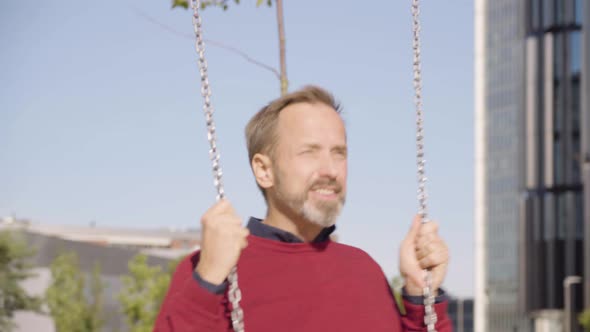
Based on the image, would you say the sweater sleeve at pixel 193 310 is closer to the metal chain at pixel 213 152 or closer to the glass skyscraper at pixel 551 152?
the metal chain at pixel 213 152

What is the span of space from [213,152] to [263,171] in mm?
280

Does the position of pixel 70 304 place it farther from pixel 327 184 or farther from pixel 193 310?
pixel 193 310

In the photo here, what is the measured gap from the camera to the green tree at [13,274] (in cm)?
3900

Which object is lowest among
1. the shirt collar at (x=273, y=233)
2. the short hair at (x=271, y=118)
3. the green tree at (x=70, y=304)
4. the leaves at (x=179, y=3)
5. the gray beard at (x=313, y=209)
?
the green tree at (x=70, y=304)

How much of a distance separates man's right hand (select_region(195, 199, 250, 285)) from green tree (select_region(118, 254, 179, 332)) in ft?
95.6

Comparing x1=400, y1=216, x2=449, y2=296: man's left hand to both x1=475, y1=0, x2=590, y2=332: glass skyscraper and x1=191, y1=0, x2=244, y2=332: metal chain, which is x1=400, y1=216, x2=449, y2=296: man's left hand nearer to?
x1=191, y1=0, x2=244, y2=332: metal chain

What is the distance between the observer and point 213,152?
9.24ft

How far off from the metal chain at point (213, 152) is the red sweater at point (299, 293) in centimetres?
4

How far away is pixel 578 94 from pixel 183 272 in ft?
259

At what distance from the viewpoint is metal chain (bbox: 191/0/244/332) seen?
8.89 feet

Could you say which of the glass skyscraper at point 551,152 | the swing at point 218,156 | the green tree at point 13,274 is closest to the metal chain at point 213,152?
the swing at point 218,156

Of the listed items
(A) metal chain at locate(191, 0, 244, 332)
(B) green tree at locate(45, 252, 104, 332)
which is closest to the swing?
(A) metal chain at locate(191, 0, 244, 332)

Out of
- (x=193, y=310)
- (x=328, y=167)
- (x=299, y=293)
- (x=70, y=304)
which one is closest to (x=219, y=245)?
(x=193, y=310)

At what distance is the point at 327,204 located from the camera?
2.96m
